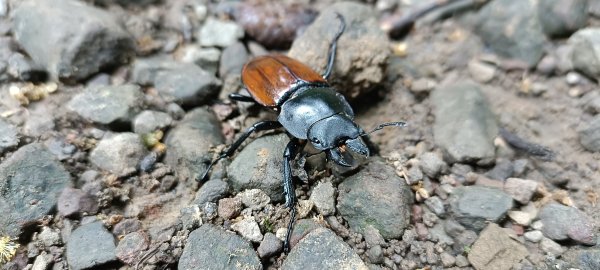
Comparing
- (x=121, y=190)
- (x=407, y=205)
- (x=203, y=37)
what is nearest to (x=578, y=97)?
(x=407, y=205)

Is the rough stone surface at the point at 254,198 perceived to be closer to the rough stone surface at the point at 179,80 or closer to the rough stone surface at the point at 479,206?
the rough stone surface at the point at 179,80

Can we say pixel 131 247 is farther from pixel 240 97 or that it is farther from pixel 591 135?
pixel 591 135

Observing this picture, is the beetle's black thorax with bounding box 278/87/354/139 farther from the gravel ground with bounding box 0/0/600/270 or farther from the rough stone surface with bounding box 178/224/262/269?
the rough stone surface with bounding box 178/224/262/269

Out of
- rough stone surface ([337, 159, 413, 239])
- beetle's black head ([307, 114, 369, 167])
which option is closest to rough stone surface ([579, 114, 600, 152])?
rough stone surface ([337, 159, 413, 239])

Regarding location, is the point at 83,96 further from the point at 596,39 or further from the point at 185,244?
the point at 596,39

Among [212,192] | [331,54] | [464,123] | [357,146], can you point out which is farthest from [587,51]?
[212,192]
